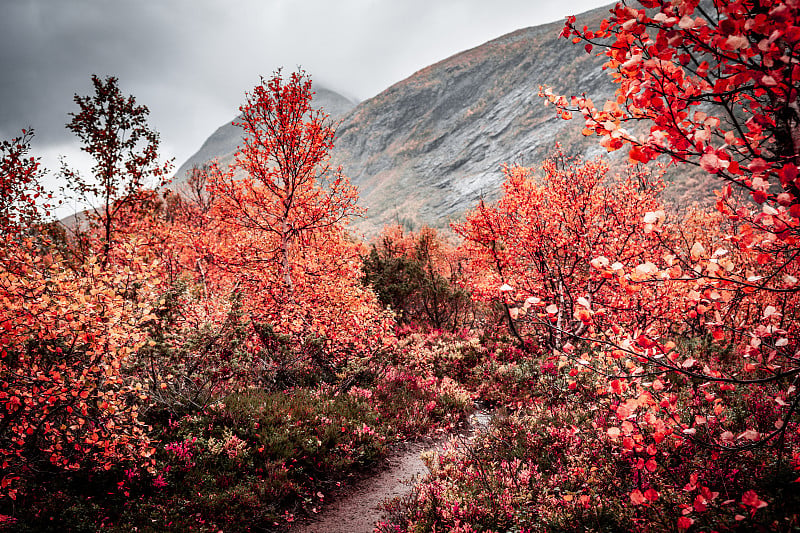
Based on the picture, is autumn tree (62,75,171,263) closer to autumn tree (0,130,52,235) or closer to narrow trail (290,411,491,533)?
autumn tree (0,130,52,235)

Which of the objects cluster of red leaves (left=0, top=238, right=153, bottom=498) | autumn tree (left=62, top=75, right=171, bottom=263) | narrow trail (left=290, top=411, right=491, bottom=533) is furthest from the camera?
autumn tree (left=62, top=75, right=171, bottom=263)

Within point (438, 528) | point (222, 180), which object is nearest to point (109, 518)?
point (438, 528)

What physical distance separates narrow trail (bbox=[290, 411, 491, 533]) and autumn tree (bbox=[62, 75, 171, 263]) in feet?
28.6

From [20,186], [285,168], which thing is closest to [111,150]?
[20,186]

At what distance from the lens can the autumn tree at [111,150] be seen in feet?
31.1

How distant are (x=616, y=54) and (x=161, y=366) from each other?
894 cm

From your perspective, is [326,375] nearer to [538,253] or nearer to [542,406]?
[542,406]

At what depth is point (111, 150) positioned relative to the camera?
9.78m

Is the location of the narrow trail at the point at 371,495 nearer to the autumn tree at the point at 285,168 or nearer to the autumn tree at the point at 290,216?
the autumn tree at the point at 290,216

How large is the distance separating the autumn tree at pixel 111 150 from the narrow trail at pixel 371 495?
8.72 meters

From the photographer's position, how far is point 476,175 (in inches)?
6314

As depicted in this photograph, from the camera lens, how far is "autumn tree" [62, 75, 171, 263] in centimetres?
949

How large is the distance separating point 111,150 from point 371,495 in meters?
11.3

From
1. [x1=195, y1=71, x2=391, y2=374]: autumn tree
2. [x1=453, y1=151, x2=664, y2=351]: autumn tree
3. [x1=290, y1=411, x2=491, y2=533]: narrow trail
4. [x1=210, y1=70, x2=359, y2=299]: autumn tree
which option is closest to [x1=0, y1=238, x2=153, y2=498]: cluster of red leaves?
[x1=290, y1=411, x2=491, y2=533]: narrow trail
